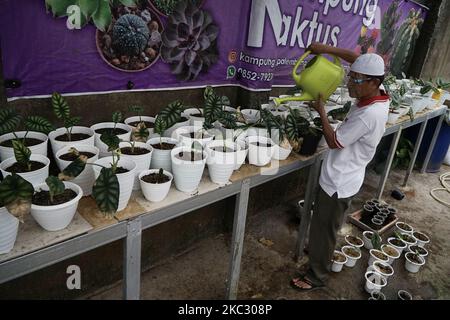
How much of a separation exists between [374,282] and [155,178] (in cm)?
192

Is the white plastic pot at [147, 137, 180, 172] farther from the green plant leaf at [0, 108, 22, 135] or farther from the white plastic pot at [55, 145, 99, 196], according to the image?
the green plant leaf at [0, 108, 22, 135]

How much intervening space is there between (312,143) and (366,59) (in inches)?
24.7

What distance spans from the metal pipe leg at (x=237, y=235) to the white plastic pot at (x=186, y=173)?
351mm

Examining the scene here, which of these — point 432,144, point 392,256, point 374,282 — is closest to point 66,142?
point 374,282

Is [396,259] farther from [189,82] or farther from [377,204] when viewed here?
[189,82]

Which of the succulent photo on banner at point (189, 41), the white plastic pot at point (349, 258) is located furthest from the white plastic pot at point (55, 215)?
the white plastic pot at point (349, 258)

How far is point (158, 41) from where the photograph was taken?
225 cm

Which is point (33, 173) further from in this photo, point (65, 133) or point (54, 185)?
point (65, 133)

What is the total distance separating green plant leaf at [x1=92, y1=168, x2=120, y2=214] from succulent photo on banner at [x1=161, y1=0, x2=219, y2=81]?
124cm

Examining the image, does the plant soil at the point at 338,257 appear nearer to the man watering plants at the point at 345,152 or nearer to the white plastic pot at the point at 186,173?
the man watering plants at the point at 345,152

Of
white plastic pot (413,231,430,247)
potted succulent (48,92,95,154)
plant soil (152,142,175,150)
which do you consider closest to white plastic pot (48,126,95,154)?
potted succulent (48,92,95,154)

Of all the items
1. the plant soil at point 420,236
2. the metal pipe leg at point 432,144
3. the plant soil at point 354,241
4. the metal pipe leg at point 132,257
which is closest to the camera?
the metal pipe leg at point 132,257

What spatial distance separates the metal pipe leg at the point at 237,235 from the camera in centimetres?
198
